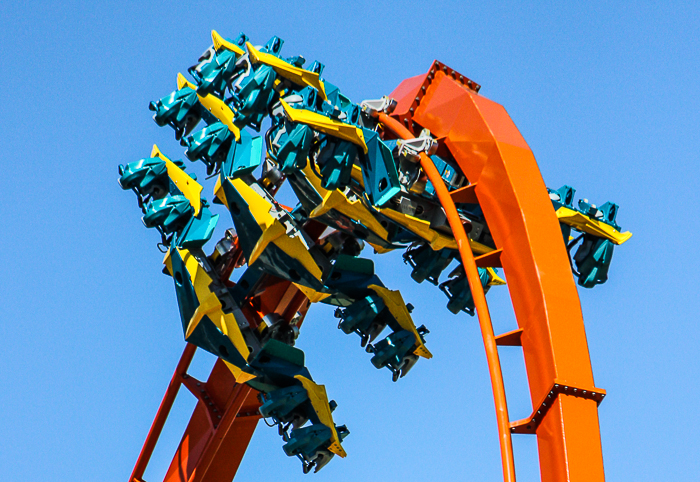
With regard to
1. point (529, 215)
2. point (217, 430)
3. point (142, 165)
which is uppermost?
point (142, 165)

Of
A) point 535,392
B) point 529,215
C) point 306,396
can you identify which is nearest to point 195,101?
point 306,396

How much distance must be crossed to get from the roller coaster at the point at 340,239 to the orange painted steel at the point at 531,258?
19 millimetres

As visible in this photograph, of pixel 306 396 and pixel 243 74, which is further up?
pixel 243 74

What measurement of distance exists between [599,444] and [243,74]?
21.2 feet

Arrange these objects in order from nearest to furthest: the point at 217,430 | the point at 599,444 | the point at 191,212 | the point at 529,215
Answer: the point at 599,444, the point at 529,215, the point at 191,212, the point at 217,430

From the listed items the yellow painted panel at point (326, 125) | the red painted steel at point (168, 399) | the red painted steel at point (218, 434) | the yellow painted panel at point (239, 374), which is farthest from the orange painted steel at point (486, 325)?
the red painted steel at point (168, 399)

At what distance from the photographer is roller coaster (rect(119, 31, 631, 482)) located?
1057cm

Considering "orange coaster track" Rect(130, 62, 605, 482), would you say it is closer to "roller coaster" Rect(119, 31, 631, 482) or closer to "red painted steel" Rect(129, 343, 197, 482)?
"roller coaster" Rect(119, 31, 631, 482)

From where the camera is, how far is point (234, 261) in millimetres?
14945

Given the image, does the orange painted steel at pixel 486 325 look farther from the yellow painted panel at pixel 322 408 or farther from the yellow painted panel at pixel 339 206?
the yellow painted panel at pixel 322 408

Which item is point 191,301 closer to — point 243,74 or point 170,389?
point 170,389

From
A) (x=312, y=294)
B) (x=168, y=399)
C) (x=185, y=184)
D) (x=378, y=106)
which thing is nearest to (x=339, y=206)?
(x=378, y=106)

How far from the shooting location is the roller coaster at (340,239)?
34.7 feet

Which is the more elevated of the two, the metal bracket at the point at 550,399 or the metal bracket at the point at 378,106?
the metal bracket at the point at 378,106
